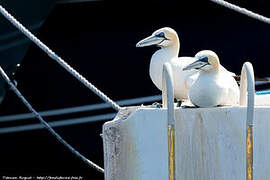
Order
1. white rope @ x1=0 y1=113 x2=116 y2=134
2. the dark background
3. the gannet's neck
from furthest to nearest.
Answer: white rope @ x1=0 y1=113 x2=116 y2=134 < the dark background < the gannet's neck

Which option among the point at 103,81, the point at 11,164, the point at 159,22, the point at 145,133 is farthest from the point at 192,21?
the point at 145,133

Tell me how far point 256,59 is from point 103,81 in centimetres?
144

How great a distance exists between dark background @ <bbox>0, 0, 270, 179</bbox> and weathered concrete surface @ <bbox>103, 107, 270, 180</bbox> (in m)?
3.40

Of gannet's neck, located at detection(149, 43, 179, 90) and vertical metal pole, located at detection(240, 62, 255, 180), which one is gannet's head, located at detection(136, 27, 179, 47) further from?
vertical metal pole, located at detection(240, 62, 255, 180)

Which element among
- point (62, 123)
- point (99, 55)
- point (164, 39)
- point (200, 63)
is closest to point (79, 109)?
point (62, 123)

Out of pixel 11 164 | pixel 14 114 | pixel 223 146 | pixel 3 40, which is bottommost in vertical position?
pixel 223 146

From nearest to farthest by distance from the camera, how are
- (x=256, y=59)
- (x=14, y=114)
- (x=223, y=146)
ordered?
(x=223, y=146) < (x=256, y=59) < (x=14, y=114)

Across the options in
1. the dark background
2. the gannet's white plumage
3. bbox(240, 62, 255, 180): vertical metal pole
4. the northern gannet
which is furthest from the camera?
the dark background

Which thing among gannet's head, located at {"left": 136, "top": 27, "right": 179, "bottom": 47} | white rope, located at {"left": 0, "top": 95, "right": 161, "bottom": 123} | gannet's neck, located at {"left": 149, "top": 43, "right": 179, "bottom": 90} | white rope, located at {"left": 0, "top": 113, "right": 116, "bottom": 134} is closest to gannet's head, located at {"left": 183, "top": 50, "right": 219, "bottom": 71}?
gannet's neck, located at {"left": 149, "top": 43, "right": 179, "bottom": 90}

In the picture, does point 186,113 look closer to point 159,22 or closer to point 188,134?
point 188,134

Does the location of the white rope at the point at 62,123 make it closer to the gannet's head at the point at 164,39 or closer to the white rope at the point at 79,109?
the white rope at the point at 79,109

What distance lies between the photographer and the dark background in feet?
21.0

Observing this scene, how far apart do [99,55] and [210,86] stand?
3635 millimetres

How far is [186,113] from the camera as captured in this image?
2.99 m
